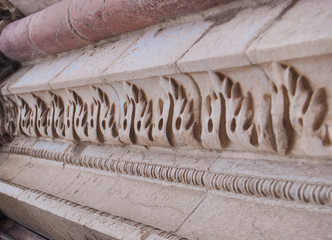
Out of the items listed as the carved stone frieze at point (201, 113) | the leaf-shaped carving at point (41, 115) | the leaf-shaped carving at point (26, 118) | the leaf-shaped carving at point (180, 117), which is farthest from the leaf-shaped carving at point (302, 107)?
the leaf-shaped carving at point (26, 118)

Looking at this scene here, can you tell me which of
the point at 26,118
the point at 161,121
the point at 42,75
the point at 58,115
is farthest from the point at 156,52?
the point at 26,118

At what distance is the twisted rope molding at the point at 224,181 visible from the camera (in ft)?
3.76

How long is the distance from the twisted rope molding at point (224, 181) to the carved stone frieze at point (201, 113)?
96 mm

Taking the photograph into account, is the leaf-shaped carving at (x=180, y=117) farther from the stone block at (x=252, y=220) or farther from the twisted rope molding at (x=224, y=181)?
the stone block at (x=252, y=220)

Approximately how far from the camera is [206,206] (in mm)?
1438

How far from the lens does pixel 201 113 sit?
5.01ft

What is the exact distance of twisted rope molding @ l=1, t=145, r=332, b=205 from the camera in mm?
1146

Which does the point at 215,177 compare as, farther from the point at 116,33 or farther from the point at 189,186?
the point at 116,33

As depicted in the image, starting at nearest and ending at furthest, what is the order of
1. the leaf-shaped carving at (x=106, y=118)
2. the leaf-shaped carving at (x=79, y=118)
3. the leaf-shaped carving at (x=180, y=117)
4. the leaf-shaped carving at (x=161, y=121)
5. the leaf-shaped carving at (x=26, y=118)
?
the leaf-shaped carving at (x=180, y=117) → the leaf-shaped carving at (x=161, y=121) → the leaf-shaped carving at (x=106, y=118) → the leaf-shaped carving at (x=79, y=118) → the leaf-shaped carving at (x=26, y=118)

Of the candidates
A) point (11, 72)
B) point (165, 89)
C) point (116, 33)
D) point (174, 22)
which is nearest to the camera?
point (165, 89)

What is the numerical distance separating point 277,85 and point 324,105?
6.0 inches

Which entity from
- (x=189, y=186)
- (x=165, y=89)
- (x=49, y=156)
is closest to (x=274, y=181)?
(x=189, y=186)

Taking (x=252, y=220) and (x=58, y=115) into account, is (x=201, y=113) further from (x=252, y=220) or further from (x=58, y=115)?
(x=58, y=115)

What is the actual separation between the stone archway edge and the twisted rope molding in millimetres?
642
